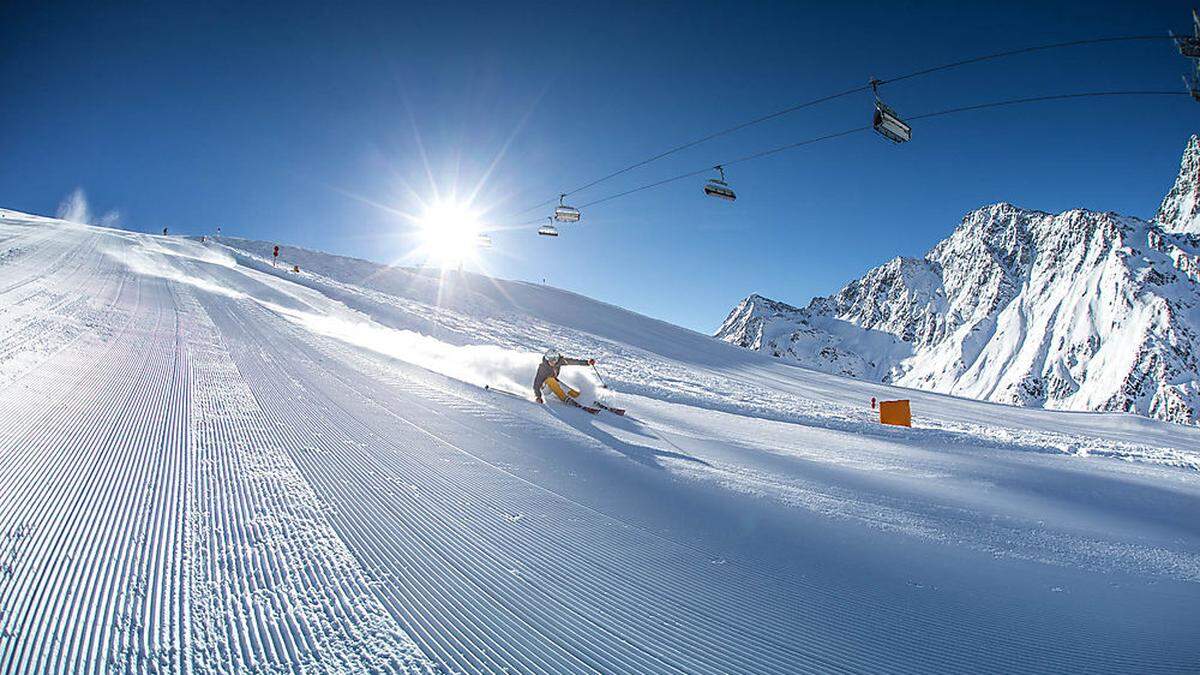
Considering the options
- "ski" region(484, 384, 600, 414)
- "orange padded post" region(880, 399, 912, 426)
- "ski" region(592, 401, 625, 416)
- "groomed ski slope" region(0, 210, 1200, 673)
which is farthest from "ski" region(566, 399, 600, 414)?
"orange padded post" region(880, 399, 912, 426)

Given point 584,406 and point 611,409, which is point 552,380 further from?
point 611,409

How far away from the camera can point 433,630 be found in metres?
2.49

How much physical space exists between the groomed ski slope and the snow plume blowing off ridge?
2.05 m

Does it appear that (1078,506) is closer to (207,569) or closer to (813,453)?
(813,453)

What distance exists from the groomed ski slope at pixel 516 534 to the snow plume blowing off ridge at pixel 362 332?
205 cm

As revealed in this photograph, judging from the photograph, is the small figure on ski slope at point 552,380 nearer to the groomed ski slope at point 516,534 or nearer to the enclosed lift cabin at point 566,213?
the groomed ski slope at point 516,534

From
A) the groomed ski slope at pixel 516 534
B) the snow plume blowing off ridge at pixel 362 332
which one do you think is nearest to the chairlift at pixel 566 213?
the snow plume blowing off ridge at pixel 362 332

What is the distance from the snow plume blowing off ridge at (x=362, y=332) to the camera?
11.1 metres

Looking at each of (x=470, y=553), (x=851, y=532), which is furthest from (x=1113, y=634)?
(x=470, y=553)

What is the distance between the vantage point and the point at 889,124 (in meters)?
8.17

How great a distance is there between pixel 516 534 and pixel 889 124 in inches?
332

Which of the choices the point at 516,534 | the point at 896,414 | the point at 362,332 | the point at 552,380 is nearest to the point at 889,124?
the point at 896,414

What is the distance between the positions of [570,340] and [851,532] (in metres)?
18.4

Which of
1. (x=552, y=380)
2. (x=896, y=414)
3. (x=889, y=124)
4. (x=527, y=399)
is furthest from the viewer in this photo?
(x=896, y=414)
